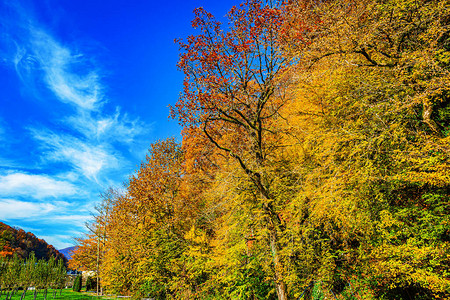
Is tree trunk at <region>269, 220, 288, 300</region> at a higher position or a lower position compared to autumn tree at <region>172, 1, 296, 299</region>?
lower

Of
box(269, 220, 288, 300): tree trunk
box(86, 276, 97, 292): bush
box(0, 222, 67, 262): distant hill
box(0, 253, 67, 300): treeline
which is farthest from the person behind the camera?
box(0, 222, 67, 262): distant hill

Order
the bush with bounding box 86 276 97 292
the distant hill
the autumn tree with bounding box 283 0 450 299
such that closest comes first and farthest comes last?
the autumn tree with bounding box 283 0 450 299
the bush with bounding box 86 276 97 292
the distant hill

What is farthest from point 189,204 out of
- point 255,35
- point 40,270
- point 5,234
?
point 5,234

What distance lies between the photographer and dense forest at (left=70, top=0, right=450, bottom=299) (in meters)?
5.85

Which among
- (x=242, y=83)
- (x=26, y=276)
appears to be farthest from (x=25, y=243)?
(x=242, y=83)

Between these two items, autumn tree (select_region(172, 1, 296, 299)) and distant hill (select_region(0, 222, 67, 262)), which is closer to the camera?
autumn tree (select_region(172, 1, 296, 299))

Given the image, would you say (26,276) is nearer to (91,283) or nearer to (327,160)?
(91,283)

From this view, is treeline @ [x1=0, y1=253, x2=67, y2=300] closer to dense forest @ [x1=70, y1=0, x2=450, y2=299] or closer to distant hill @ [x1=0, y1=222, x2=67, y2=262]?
dense forest @ [x1=70, y1=0, x2=450, y2=299]

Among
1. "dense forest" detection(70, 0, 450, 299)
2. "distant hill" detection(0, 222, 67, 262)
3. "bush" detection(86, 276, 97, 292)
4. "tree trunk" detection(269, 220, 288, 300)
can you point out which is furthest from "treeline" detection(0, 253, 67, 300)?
"distant hill" detection(0, 222, 67, 262)

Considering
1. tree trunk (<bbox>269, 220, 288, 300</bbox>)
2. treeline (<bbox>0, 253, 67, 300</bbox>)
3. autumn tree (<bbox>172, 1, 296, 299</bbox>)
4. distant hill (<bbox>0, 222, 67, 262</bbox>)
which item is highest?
distant hill (<bbox>0, 222, 67, 262</bbox>)

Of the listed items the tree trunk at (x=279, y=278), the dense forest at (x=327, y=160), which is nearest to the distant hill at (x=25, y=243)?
the dense forest at (x=327, y=160)

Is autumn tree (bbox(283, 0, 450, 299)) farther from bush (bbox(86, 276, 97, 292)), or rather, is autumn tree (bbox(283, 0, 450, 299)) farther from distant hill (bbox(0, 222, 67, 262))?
distant hill (bbox(0, 222, 67, 262))

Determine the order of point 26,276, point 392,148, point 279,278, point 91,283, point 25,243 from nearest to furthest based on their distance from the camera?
point 392,148 < point 279,278 < point 26,276 < point 91,283 < point 25,243

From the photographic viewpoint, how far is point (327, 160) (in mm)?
7379
